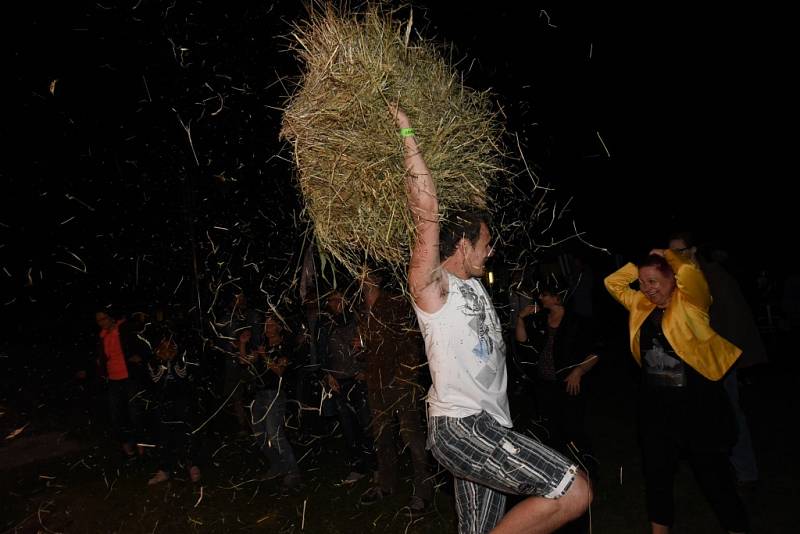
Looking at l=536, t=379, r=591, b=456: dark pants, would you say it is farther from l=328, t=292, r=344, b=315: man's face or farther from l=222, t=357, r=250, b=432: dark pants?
l=222, t=357, r=250, b=432: dark pants

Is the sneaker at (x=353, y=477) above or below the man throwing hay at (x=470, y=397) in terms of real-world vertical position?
below

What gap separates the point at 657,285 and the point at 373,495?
3.13 meters

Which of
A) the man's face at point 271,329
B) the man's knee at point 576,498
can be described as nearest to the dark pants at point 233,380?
the man's face at point 271,329

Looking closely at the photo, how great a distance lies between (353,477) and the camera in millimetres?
6082

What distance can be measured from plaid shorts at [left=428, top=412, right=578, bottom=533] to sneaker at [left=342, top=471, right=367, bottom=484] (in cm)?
338

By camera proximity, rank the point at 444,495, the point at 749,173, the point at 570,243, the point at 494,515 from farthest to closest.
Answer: the point at 749,173 < the point at 570,243 < the point at 444,495 < the point at 494,515

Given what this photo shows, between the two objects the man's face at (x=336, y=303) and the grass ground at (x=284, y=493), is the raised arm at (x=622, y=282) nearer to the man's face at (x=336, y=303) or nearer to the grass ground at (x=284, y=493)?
the grass ground at (x=284, y=493)

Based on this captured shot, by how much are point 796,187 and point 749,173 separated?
64.8 inches

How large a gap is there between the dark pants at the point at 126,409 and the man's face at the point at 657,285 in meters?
5.75

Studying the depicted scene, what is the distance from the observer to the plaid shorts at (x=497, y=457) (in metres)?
2.61

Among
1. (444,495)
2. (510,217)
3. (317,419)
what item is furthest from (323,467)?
(510,217)

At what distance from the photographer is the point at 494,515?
9.93 feet

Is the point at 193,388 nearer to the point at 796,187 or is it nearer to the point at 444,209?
the point at 444,209

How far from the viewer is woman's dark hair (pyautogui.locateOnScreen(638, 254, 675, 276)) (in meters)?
4.02
